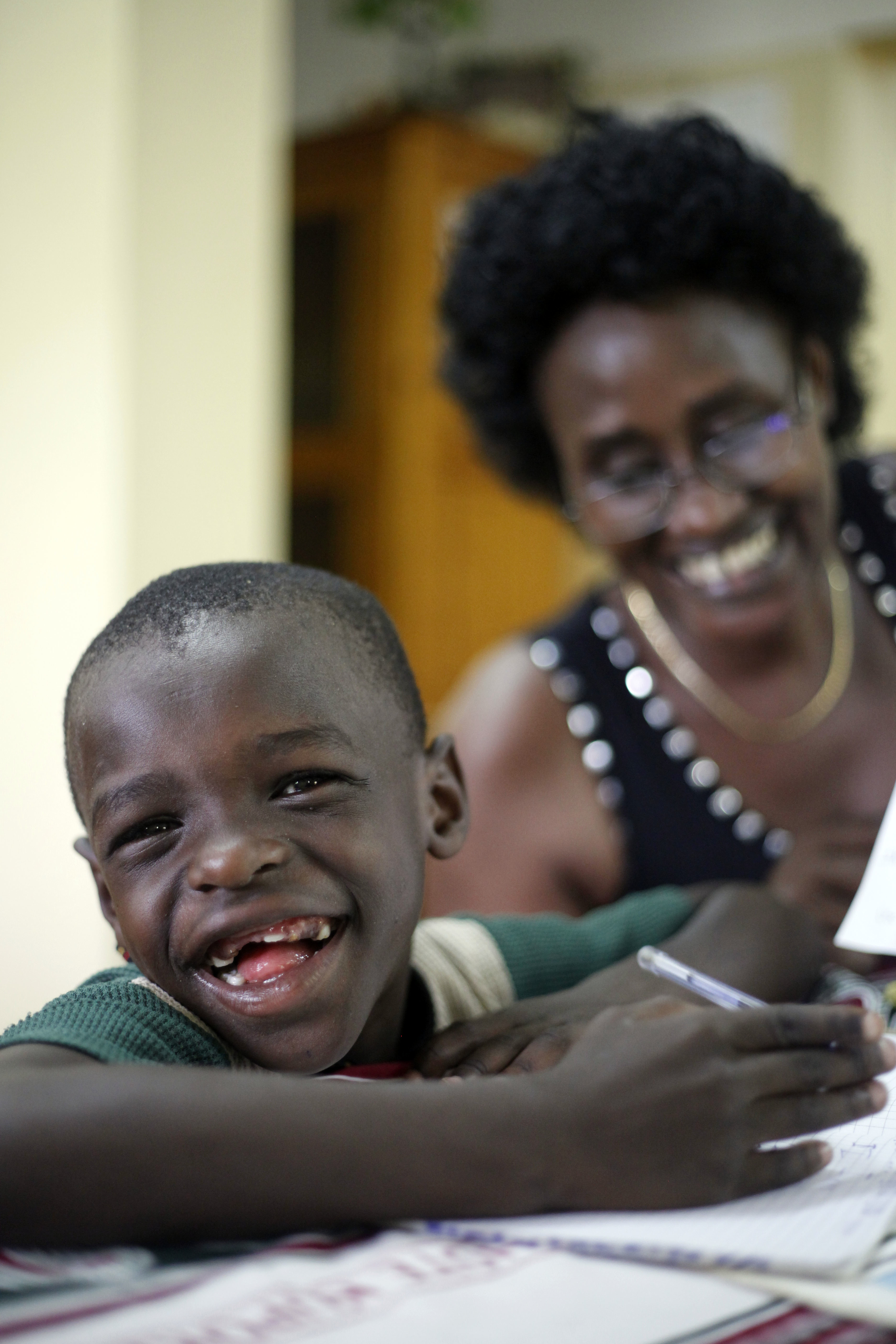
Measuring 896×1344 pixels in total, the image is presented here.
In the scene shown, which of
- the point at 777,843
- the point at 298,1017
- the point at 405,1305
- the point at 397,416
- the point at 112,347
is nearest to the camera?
the point at 405,1305

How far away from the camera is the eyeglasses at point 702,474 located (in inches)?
51.6

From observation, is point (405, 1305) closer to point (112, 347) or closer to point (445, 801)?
point (445, 801)

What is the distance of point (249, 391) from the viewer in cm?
253

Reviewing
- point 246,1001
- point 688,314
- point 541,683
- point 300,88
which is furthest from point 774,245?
point 300,88

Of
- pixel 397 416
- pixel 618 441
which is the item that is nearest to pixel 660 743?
pixel 618 441

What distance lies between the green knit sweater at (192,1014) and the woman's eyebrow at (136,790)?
89 mm

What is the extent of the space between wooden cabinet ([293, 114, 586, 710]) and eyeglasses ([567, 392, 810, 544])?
3.00 meters

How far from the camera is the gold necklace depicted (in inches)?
57.0

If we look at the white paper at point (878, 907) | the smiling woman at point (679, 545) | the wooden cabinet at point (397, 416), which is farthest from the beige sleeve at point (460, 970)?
the wooden cabinet at point (397, 416)

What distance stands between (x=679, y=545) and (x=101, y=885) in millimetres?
759

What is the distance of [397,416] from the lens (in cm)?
441

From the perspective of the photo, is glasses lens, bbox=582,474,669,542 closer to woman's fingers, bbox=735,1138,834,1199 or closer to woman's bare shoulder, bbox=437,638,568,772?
woman's bare shoulder, bbox=437,638,568,772

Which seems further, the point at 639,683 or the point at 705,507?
the point at 639,683

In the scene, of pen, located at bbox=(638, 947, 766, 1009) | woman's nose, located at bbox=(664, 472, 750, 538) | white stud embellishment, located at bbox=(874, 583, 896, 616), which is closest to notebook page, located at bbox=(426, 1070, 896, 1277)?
pen, located at bbox=(638, 947, 766, 1009)
